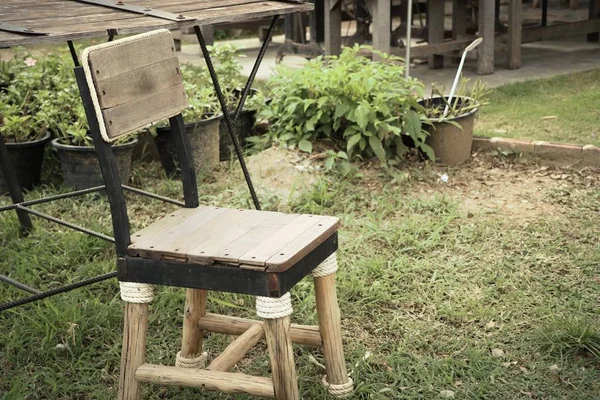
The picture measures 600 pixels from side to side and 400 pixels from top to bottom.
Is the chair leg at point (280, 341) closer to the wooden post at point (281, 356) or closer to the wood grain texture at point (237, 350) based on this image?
the wooden post at point (281, 356)

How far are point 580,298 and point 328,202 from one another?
1516 mm

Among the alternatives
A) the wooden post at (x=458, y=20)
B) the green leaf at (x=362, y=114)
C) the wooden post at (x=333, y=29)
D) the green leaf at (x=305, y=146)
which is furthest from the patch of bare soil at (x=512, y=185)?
the wooden post at (x=458, y=20)

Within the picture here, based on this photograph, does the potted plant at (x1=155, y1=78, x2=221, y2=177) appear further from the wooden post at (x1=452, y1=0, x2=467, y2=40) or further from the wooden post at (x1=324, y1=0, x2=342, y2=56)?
the wooden post at (x1=452, y1=0, x2=467, y2=40)

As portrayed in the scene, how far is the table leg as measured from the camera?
6.82 metres

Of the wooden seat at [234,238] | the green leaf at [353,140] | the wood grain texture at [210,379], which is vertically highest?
the wooden seat at [234,238]

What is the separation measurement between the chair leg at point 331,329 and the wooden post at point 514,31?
5.64 meters

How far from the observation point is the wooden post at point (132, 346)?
2557 millimetres

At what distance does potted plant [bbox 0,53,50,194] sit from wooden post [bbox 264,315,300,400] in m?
2.72

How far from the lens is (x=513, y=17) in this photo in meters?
7.84

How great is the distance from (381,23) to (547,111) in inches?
59.6

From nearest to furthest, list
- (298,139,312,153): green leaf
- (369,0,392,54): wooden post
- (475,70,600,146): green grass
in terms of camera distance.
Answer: (298,139,312,153): green leaf
(475,70,600,146): green grass
(369,0,392,54): wooden post

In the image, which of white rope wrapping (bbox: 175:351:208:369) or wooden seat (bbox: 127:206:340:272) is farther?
white rope wrapping (bbox: 175:351:208:369)

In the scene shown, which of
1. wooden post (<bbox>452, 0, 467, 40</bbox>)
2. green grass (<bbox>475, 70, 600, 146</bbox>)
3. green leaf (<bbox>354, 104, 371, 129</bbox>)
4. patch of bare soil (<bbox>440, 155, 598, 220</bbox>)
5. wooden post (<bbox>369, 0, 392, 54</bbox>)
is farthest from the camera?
wooden post (<bbox>452, 0, 467, 40</bbox>)

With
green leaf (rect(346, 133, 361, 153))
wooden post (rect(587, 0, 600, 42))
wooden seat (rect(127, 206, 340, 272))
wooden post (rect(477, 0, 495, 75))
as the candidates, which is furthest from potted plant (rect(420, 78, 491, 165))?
A: wooden post (rect(587, 0, 600, 42))
